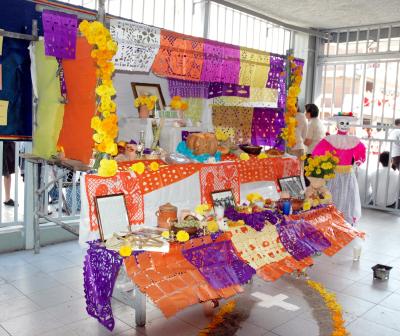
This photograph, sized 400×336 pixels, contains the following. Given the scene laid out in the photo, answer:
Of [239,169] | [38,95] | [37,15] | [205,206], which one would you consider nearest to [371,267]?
[239,169]

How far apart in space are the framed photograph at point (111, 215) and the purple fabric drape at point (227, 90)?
2.43m

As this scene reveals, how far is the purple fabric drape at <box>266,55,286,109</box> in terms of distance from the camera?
5093 millimetres

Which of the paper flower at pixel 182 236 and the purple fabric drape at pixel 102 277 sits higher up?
the paper flower at pixel 182 236

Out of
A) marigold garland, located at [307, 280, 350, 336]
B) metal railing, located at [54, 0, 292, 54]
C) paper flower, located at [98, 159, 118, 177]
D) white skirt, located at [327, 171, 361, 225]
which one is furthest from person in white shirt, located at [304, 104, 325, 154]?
paper flower, located at [98, 159, 118, 177]

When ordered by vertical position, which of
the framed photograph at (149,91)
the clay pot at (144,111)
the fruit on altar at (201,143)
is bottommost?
the fruit on altar at (201,143)

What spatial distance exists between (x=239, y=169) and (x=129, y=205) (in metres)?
1.39

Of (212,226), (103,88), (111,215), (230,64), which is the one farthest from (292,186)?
(103,88)

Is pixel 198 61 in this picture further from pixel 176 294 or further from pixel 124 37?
pixel 176 294

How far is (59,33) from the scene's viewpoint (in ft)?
11.8

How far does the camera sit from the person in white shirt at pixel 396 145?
778 centimetres

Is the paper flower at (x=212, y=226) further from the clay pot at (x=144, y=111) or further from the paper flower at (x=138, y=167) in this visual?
the clay pot at (x=144, y=111)

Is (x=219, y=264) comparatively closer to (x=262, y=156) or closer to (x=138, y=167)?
(x=138, y=167)

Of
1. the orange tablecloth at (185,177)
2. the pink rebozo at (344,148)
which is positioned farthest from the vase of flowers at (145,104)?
the pink rebozo at (344,148)

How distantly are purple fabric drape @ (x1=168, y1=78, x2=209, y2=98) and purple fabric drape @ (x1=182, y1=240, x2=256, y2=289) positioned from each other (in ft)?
7.40
